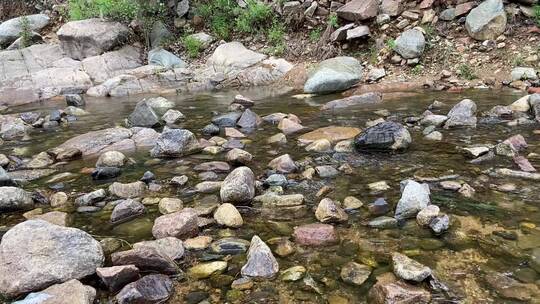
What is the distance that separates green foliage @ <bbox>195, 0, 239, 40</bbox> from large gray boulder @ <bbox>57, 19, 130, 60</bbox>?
249 cm

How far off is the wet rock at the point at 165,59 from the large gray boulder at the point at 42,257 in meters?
9.80

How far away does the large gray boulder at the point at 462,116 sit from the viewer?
571 cm

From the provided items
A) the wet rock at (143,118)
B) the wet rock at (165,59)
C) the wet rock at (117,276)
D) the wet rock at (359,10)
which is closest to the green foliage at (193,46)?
the wet rock at (165,59)

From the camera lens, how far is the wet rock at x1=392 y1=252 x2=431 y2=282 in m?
2.51

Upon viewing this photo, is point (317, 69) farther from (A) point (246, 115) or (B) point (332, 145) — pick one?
(B) point (332, 145)

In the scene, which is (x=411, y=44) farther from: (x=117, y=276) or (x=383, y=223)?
(x=117, y=276)

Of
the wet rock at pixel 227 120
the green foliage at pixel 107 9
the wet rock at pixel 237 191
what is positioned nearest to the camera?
the wet rock at pixel 237 191

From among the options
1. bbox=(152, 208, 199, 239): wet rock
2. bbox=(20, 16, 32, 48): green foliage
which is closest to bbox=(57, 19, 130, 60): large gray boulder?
bbox=(20, 16, 32, 48): green foliage

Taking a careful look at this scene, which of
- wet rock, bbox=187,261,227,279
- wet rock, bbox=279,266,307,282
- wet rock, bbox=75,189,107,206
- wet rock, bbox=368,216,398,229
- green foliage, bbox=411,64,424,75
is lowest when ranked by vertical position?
wet rock, bbox=75,189,107,206

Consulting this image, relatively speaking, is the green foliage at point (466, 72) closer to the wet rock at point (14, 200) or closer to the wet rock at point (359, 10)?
the wet rock at point (359, 10)

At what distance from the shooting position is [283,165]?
4.54 meters

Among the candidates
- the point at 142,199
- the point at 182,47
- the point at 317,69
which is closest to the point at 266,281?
the point at 142,199

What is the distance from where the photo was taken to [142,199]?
13.2 ft

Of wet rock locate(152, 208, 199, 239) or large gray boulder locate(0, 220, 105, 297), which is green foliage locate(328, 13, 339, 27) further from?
large gray boulder locate(0, 220, 105, 297)
